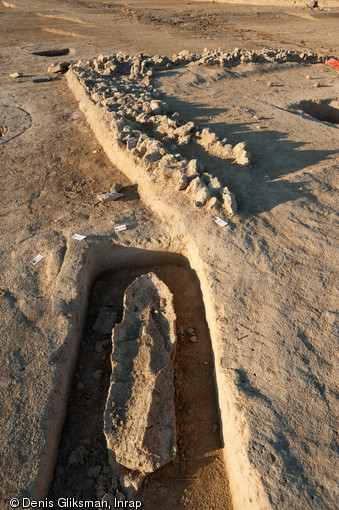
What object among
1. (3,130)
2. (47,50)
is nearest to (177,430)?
(3,130)

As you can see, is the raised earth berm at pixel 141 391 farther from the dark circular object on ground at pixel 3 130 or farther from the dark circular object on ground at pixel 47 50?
the dark circular object on ground at pixel 47 50

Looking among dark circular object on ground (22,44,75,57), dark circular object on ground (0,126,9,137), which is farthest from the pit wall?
dark circular object on ground (22,44,75,57)

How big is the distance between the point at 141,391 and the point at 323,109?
686 centimetres

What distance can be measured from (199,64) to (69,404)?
7963mm

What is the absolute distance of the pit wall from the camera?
2338 millimetres

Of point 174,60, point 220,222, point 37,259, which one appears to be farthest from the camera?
point 174,60

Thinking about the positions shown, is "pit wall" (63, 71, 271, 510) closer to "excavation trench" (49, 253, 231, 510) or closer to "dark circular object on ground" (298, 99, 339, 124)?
"excavation trench" (49, 253, 231, 510)

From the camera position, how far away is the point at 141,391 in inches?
113

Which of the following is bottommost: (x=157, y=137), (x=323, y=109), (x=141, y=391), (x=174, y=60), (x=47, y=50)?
(x=141, y=391)

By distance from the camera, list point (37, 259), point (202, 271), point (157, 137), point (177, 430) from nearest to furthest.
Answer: point (177, 430), point (202, 271), point (37, 259), point (157, 137)

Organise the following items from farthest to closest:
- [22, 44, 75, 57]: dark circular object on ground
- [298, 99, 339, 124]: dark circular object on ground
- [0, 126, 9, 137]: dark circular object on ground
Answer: [22, 44, 75, 57]: dark circular object on ground
[298, 99, 339, 124]: dark circular object on ground
[0, 126, 9, 137]: dark circular object on ground

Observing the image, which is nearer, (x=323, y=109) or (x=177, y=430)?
(x=177, y=430)

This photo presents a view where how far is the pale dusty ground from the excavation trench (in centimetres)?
2

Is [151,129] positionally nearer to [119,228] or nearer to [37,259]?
[119,228]
